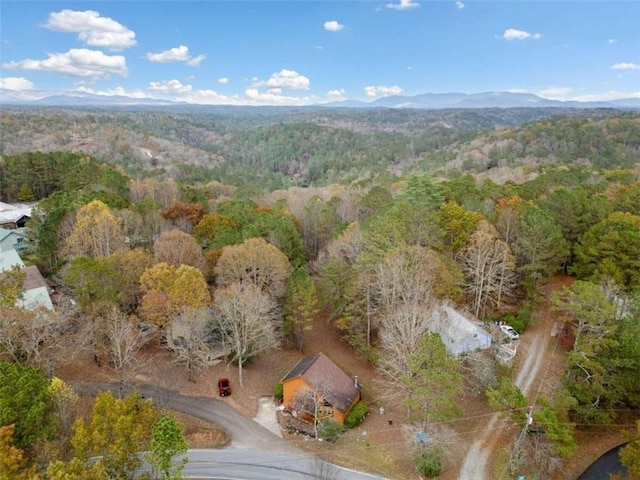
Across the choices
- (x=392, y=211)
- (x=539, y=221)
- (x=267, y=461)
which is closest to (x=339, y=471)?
(x=267, y=461)

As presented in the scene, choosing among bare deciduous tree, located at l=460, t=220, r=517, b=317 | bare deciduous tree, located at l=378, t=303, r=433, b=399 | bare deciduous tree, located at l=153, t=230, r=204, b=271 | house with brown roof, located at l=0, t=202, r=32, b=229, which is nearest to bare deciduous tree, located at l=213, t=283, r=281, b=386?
bare deciduous tree, located at l=153, t=230, r=204, b=271

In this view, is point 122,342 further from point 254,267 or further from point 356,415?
point 356,415

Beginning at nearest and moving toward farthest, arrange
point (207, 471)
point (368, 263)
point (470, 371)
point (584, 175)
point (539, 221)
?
1. point (207, 471)
2. point (470, 371)
3. point (368, 263)
4. point (539, 221)
5. point (584, 175)

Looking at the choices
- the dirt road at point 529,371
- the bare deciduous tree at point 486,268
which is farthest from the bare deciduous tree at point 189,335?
the bare deciduous tree at point 486,268

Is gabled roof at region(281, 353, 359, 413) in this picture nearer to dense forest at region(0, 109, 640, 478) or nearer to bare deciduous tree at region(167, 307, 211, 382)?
dense forest at region(0, 109, 640, 478)

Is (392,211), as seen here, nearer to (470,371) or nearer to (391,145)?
(470,371)

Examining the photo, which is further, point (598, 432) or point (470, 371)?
point (470, 371)
